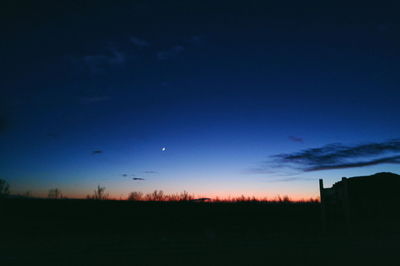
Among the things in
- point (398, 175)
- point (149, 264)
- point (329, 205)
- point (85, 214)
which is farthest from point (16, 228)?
point (398, 175)

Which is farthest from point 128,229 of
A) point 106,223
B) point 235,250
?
point 235,250

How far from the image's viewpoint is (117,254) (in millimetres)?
8961

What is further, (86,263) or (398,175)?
(398,175)

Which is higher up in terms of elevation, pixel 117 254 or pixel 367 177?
pixel 367 177

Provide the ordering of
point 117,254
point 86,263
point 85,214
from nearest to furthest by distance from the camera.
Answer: point 86,263
point 117,254
point 85,214

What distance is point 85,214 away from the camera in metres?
24.7

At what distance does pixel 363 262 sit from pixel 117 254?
6.61 metres

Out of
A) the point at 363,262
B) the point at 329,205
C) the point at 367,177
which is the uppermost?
the point at 367,177

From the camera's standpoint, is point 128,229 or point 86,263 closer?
point 86,263

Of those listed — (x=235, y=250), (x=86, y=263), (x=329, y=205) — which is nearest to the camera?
(x=86, y=263)

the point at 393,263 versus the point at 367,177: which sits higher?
the point at 367,177

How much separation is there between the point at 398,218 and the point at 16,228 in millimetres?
21733

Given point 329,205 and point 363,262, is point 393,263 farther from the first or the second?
point 329,205

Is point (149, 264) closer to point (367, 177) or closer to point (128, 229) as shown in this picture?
point (128, 229)
